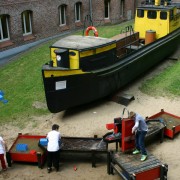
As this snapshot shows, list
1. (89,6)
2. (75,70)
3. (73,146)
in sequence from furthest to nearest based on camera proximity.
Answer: (89,6) < (75,70) < (73,146)

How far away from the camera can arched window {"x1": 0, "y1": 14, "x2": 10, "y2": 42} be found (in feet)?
55.9

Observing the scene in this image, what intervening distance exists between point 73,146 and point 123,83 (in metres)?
4.47

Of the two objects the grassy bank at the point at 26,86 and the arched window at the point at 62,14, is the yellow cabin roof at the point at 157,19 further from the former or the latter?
the arched window at the point at 62,14

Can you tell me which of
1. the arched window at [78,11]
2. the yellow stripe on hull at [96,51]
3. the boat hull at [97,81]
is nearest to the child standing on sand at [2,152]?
the boat hull at [97,81]

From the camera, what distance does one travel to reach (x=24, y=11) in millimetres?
18172

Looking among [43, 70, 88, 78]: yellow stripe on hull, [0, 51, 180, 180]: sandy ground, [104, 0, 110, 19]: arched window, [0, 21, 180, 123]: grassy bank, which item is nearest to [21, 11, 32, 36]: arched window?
[0, 21, 180, 123]: grassy bank

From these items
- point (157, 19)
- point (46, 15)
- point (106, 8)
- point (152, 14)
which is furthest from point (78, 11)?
point (157, 19)

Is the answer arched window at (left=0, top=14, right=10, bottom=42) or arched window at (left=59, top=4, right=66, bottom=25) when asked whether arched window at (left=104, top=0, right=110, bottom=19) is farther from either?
arched window at (left=0, top=14, right=10, bottom=42)

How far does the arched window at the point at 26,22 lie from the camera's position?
18.3 m

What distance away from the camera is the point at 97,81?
35.2 feet

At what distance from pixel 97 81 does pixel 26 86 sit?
359cm

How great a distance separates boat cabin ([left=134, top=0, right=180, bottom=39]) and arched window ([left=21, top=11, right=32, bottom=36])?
6826 millimetres

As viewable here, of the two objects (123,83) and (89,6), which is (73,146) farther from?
(89,6)

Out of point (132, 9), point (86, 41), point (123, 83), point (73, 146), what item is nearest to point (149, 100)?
point (123, 83)
